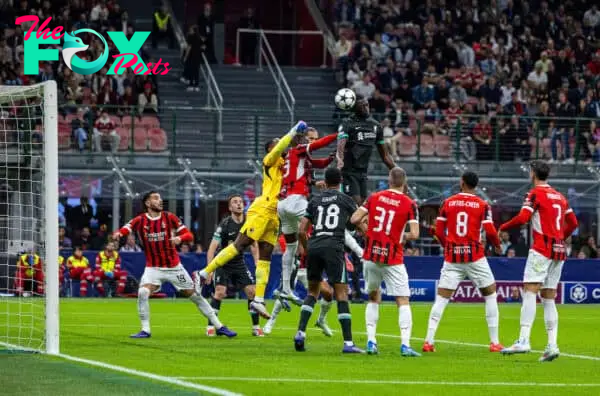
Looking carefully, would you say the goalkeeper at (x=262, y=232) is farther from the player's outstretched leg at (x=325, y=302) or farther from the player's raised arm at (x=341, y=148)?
the player's raised arm at (x=341, y=148)

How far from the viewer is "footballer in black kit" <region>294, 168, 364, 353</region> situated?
16.9 m

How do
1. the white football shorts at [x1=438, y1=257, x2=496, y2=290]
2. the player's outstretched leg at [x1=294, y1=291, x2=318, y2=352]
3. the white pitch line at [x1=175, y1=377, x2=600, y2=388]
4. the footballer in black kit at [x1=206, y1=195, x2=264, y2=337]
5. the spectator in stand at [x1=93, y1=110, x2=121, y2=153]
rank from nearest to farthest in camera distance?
1. the white pitch line at [x1=175, y1=377, x2=600, y2=388]
2. the player's outstretched leg at [x1=294, y1=291, x2=318, y2=352]
3. the white football shorts at [x1=438, y1=257, x2=496, y2=290]
4. the footballer in black kit at [x1=206, y1=195, x2=264, y2=337]
5. the spectator in stand at [x1=93, y1=110, x2=121, y2=153]

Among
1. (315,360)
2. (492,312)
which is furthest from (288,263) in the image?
(315,360)

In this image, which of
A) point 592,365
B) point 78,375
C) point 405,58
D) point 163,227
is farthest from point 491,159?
point 78,375

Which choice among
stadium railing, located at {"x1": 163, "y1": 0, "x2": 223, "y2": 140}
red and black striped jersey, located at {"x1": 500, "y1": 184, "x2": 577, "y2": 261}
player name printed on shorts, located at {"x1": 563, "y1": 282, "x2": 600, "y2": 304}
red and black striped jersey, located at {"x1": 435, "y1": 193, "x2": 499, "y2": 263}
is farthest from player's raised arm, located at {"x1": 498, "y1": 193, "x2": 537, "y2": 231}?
stadium railing, located at {"x1": 163, "y1": 0, "x2": 223, "y2": 140}

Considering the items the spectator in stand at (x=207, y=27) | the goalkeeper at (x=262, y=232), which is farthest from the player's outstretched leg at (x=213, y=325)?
the spectator in stand at (x=207, y=27)

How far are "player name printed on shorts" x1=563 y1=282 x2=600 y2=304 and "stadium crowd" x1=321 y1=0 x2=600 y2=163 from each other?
387 cm

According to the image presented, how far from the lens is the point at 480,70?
44156mm

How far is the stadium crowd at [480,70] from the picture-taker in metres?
38.0

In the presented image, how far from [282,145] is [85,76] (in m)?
20.9

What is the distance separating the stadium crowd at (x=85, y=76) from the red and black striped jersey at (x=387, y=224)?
19.4 meters

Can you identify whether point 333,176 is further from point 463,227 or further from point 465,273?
point 465,273

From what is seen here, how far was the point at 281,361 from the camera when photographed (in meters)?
15.8

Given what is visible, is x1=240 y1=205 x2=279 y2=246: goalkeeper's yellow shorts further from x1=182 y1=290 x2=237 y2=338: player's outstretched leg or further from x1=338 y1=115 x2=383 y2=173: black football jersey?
x1=338 y1=115 x2=383 y2=173: black football jersey
